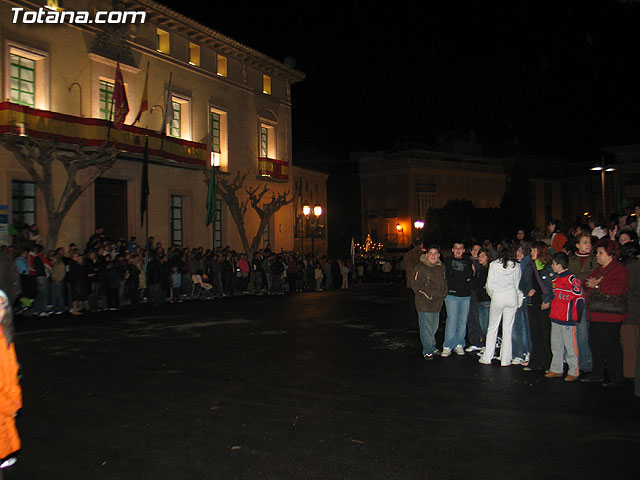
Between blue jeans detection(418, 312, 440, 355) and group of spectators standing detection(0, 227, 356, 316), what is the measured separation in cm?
607

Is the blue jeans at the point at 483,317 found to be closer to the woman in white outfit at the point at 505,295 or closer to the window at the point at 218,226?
the woman in white outfit at the point at 505,295

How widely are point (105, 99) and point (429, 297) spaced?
20336mm

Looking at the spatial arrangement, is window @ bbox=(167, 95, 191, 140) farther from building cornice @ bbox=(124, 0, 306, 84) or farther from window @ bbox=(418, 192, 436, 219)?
window @ bbox=(418, 192, 436, 219)

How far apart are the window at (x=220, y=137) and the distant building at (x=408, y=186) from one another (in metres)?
30.4

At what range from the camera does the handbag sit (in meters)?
7.47

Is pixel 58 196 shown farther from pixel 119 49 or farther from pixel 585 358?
pixel 585 358

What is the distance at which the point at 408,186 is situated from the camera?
6028cm

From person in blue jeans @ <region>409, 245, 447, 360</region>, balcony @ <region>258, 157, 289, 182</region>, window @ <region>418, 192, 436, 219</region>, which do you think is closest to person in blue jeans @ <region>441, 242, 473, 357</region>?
person in blue jeans @ <region>409, 245, 447, 360</region>

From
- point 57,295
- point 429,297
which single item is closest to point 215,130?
point 57,295

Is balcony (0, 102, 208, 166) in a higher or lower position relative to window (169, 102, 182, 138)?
lower

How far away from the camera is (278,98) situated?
3788 cm

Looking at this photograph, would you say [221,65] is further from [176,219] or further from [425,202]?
[425,202]

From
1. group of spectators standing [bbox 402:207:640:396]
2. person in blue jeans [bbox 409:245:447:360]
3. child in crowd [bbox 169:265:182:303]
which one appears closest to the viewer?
group of spectators standing [bbox 402:207:640:396]

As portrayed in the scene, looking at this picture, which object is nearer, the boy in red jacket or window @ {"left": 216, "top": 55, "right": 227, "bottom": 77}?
the boy in red jacket
